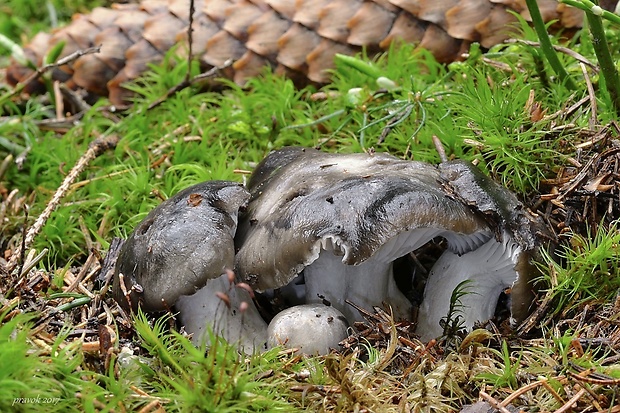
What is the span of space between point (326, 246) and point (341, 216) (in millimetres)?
109

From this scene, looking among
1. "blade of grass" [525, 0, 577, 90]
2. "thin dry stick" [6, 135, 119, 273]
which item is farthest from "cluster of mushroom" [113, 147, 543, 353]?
"blade of grass" [525, 0, 577, 90]

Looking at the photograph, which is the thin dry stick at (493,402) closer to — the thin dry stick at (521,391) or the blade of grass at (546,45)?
the thin dry stick at (521,391)

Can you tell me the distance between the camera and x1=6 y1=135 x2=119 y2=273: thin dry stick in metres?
2.65

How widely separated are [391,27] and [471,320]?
5.71ft

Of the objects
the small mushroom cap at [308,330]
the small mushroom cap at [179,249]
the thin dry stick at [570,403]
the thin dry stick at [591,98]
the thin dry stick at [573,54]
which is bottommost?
the small mushroom cap at [308,330]

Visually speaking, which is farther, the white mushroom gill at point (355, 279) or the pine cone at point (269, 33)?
the pine cone at point (269, 33)

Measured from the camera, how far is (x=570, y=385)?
195 centimetres

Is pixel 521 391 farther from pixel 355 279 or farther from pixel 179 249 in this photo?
pixel 179 249

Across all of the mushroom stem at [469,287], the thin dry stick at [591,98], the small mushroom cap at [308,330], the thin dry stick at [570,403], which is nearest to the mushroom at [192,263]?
the small mushroom cap at [308,330]

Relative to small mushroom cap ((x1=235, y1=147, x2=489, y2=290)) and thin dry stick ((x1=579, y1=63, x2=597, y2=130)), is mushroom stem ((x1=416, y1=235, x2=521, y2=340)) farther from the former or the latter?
thin dry stick ((x1=579, y1=63, x2=597, y2=130))

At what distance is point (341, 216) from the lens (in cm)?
206

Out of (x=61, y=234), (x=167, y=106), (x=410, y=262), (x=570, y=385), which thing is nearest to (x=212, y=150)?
(x=167, y=106)

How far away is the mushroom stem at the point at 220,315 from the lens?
2318 millimetres

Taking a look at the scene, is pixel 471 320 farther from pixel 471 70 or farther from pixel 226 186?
pixel 471 70
